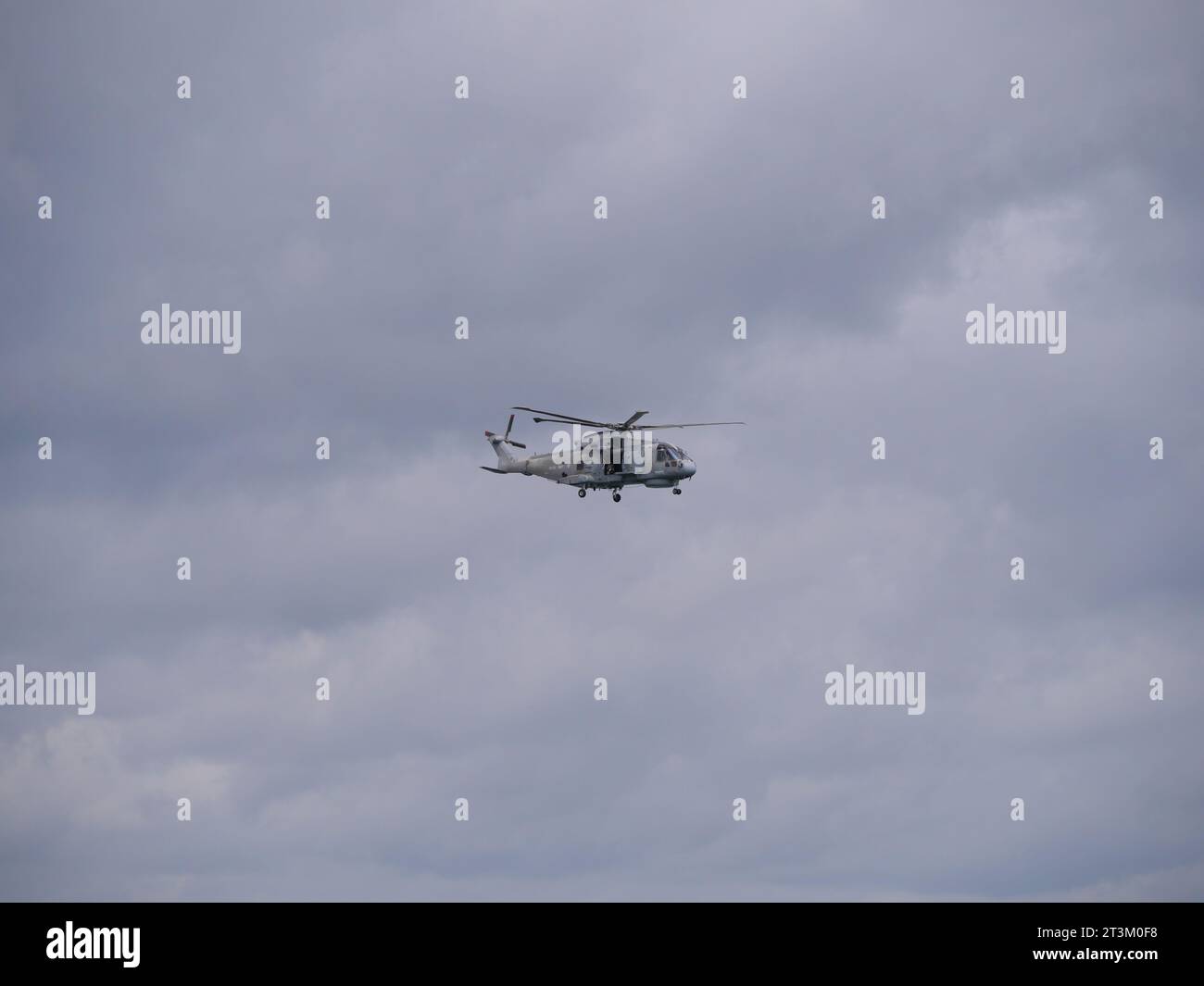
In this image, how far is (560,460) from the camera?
169375 mm
